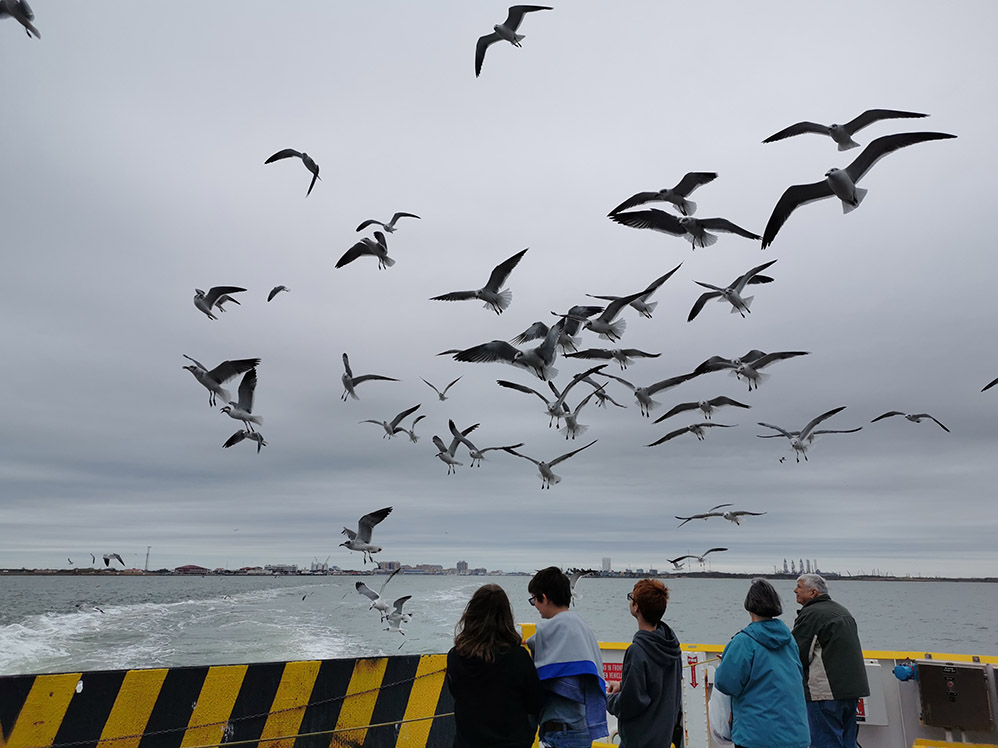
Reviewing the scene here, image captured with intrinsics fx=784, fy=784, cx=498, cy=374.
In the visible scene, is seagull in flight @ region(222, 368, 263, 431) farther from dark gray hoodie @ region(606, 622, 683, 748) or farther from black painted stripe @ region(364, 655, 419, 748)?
dark gray hoodie @ region(606, 622, 683, 748)

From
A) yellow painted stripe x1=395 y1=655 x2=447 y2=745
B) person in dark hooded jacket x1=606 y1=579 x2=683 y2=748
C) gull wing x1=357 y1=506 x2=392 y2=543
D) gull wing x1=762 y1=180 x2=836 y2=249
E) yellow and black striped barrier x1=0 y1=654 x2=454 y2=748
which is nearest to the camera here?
person in dark hooded jacket x1=606 y1=579 x2=683 y2=748

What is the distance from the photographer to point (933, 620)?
58438 mm

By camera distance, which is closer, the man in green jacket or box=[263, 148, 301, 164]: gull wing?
the man in green jacket

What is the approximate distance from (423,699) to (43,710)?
96.8 inches

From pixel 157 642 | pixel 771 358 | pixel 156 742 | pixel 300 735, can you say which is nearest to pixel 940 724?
pixel 300 735

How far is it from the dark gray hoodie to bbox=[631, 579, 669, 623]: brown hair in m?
0.10

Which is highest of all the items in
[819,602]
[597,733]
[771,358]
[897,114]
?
[897,114]

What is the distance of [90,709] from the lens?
4.20m

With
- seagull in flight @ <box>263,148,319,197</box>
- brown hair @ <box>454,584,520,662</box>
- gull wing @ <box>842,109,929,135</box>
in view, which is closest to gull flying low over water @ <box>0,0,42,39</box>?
seagull in flight @ <box>263,148,319,197</box>

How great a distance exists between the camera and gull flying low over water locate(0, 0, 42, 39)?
8.37 m

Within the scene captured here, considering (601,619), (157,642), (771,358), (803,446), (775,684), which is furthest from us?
(601,619)

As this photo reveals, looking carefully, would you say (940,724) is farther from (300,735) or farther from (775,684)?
(300,735)

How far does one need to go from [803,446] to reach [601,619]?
3967 cm

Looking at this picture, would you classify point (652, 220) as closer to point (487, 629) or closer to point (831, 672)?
point (831, 672)
